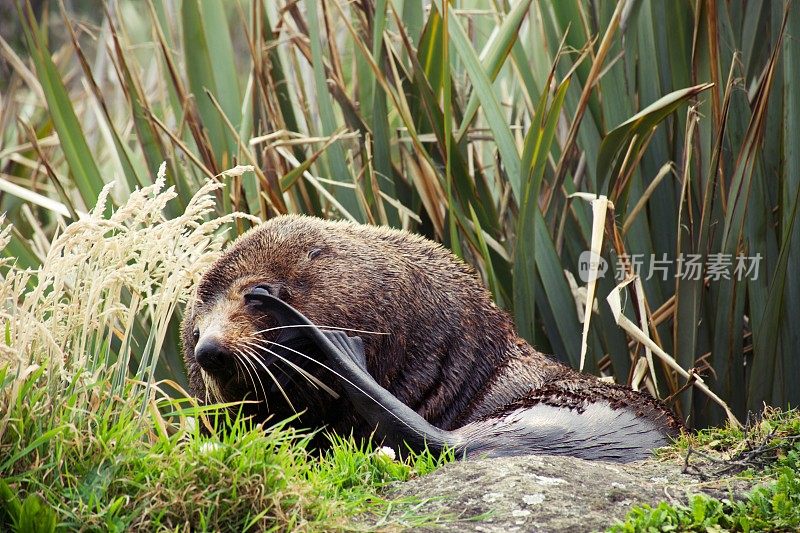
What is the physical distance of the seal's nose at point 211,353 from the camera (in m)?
3.53

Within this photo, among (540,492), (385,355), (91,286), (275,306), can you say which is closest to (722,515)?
(540,492)

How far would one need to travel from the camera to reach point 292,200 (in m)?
5.22

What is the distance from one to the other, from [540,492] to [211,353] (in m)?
1.27

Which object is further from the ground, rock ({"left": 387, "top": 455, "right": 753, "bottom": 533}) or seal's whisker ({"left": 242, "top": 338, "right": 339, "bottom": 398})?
seal's whisker ({"left": 242, "top": 338, "right": 339, "bottom": 398})

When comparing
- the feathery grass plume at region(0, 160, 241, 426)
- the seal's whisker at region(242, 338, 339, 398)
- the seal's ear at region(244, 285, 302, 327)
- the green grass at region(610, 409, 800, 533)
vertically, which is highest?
the feathery grass plume at region(0, 160, 241, 426)

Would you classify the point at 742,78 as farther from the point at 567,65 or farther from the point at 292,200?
Answer: the point at 292,200

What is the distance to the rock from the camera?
2.68 metres

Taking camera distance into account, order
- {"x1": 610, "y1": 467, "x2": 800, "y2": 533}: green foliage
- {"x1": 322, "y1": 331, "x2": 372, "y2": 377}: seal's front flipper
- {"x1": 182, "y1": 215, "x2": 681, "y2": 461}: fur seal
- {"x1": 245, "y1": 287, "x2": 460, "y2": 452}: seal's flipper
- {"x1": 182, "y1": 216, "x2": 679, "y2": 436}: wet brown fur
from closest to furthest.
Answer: {"x1": 610, "y1": 467, "x2": 800, "y2": 533}: green foliage, {"x1": 245, "y1": 287, "x2": 460, "y2": 452}: seal's flipper, {"x1": 182, "y1": 215, "x2": 681, "y2": 461}: fur seal, {"x1": 322, "y1": 331, "x2": 372, "y2": 377}: seal's front flipper, {"x1": 182, "y1": 216, "x2": 679, "y2": 436}: wet brown fur

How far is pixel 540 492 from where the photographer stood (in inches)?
111

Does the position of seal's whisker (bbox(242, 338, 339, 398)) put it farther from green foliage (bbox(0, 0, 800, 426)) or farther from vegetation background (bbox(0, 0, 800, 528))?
green foliage (bbox(0, 0, 800, 426))

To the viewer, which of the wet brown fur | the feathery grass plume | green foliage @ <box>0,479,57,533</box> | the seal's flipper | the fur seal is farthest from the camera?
the wet brown fur

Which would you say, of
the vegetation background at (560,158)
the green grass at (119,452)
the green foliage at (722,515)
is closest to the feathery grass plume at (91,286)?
the green grass at (119,452)

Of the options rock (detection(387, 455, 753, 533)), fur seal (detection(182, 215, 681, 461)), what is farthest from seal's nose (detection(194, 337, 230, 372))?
rock (detection(387, 455, 753, 533))

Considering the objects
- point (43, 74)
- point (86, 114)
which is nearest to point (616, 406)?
point (43, 74)
